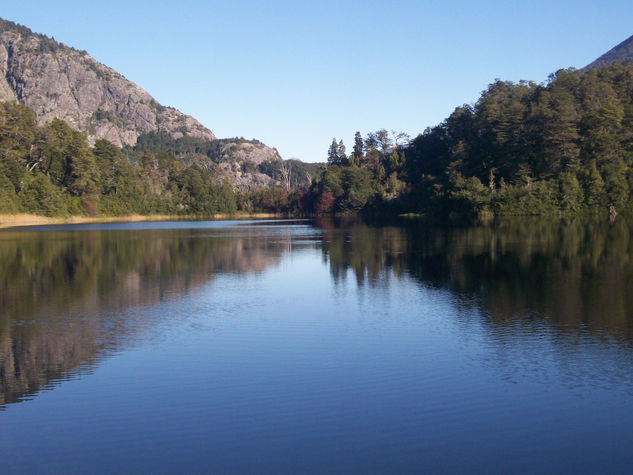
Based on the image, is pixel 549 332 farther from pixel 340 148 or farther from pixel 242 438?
pixel 340 148

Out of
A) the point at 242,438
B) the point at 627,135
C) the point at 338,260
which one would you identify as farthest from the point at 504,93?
the point at 242,438

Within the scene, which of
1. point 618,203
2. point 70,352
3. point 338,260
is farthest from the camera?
point 618,203

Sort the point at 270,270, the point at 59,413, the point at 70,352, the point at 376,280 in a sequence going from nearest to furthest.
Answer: the point at 59,413 < the point at 70,352 < the point at 376,280 < the point at 270,270

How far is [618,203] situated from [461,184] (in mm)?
20993

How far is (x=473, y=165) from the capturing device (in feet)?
302

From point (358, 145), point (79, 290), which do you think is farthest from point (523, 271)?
point (358, 145)

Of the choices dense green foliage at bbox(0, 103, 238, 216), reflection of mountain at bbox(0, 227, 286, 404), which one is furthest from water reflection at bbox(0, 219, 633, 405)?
dense green foliage at bbox(0, 103, 238, 216)

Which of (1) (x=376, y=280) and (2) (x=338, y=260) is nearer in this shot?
(1) (x=376, y=280)

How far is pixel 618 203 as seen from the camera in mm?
75625

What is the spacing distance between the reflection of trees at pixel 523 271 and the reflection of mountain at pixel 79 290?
20.9 feet

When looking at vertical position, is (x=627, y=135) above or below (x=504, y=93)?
below

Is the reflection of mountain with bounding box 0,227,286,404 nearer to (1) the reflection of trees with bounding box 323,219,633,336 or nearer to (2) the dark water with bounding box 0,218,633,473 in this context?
(2) the dark water with bounding box 0,218,633,473

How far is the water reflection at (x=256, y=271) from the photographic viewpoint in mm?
13109

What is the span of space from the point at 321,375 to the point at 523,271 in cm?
1595
